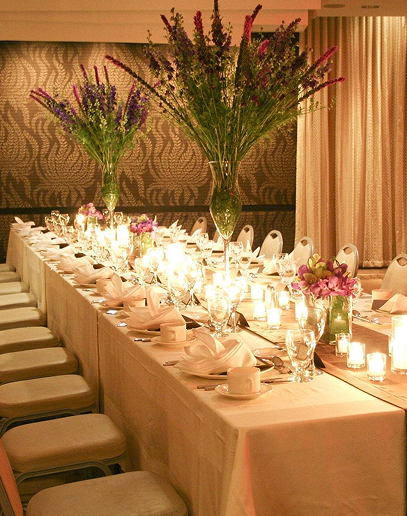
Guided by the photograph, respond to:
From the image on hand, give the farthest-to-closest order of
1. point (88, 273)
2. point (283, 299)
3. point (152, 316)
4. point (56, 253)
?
point (56, 253)
point (88, 273)
point (283, 299)
point (152, 316)

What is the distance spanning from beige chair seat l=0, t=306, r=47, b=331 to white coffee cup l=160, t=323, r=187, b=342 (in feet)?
7.43

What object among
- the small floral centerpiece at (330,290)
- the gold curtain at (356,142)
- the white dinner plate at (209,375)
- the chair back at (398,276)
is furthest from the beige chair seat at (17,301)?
the gold curtain at (356,142)

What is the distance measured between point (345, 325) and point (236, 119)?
92 centimetres

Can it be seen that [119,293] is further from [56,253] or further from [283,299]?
[56,253]

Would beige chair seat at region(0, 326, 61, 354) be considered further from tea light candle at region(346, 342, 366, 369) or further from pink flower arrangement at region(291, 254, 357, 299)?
tea light candle at region(346, 342, 366, 369)

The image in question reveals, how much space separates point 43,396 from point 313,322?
4.20ft

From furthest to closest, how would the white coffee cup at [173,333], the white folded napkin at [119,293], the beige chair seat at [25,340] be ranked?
the beige chair seat at [25,340]
the white folded napkin at [119,293]
the white coffee cup at [173,333]

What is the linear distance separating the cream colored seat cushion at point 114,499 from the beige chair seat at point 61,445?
26 centimetres

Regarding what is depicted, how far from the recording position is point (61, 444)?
229 cm

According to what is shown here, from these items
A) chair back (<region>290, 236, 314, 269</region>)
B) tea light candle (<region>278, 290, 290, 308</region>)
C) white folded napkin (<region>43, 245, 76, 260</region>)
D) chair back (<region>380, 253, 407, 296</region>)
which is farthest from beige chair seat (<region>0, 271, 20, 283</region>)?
tea light candle (<region>278, 290, 290, 308</region>)

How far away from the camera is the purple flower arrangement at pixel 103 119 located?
518 cm

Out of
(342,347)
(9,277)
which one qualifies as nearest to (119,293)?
(342,347)

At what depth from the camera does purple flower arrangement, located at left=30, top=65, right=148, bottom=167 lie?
5176 millimetres

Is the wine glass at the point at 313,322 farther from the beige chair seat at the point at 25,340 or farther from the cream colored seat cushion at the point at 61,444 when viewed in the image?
the beige chair seat at the point at 25,340
